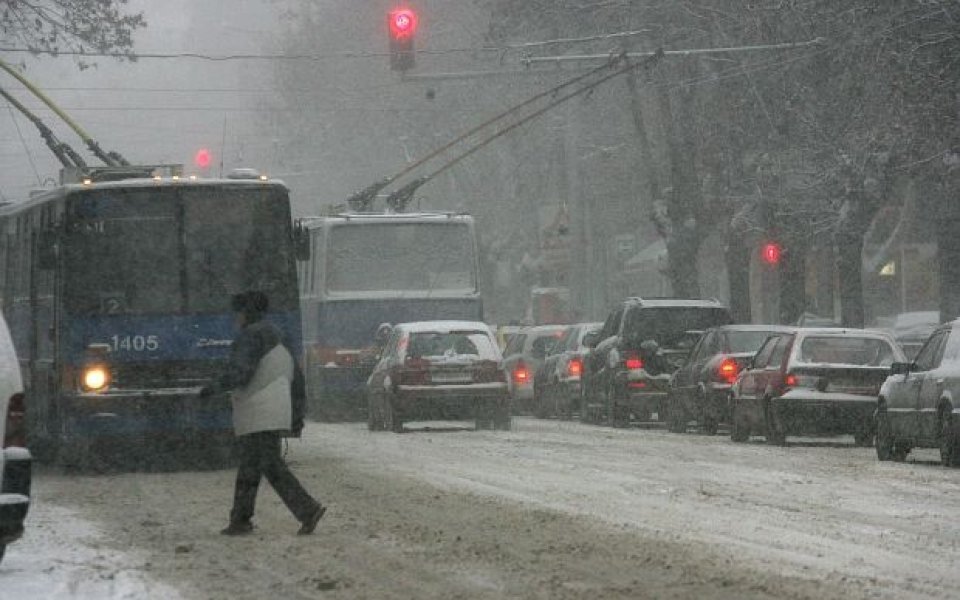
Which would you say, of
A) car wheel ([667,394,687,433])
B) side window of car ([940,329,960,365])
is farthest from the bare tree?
side window of car ([940,329,960,365])

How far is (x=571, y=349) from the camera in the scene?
1577 inches

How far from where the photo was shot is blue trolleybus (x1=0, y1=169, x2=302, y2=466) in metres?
22.4

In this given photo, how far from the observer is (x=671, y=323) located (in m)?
34.6

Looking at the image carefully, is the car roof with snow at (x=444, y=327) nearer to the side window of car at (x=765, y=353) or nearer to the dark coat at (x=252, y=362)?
the side window of car at (x=765, y=353)

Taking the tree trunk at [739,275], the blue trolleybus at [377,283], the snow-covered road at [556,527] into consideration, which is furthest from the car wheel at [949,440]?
the tree trunk at [739,275]

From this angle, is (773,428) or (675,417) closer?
(773,428)

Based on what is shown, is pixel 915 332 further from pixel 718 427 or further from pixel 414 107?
pixel 414 107

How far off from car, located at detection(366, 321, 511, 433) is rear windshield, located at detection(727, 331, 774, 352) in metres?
3.18

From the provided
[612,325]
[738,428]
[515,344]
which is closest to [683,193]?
[515,344]

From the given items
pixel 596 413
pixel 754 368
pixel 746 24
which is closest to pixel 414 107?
pixel 746 24

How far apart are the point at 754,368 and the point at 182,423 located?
29.6ft

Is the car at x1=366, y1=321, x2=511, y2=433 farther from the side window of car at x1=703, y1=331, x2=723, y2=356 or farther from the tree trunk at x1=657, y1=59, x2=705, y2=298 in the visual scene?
the tree trunk at x1=657, y1=59, x2=705, y2=298

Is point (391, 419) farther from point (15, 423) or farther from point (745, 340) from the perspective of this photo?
point (15, 423)

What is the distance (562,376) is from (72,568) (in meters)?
26.7
